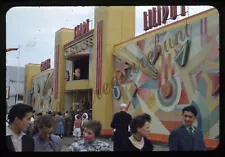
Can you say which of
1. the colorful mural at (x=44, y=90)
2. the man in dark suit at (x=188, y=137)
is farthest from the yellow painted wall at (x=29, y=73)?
the man in dark suit at (x=188, y=137)

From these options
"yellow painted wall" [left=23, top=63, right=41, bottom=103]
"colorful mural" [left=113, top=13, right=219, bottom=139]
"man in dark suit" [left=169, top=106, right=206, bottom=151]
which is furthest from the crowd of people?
"colorful mural" [left=113, top=13, right=219, bottom=139]

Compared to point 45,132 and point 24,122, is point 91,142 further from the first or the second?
point 24,122

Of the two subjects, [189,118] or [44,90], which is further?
A: [44,90]

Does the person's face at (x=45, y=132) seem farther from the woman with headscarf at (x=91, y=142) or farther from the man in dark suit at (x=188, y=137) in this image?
the man in dark suit at (x=188, y=137)

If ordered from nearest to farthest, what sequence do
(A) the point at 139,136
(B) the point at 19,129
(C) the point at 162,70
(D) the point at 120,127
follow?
(B) the point at 19,129
(A) the point at 139,136
(D) the point at 120,127
(C) the point at 162,70

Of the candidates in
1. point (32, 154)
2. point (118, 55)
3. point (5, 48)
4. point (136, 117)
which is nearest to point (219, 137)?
point (136, 117)

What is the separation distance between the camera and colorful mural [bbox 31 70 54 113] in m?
2.32

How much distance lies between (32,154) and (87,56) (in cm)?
480

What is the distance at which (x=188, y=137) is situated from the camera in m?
2.13

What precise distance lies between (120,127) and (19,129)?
0.71 metres

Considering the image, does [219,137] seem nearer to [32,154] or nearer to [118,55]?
[32,154]

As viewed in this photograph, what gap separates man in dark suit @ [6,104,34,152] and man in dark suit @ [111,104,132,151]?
21.0 inches

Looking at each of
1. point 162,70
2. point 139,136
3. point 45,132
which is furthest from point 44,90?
point 162,70
